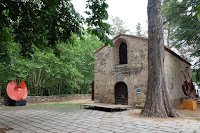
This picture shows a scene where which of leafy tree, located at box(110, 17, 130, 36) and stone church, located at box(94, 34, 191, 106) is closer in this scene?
stone church, located at box(94, 34, 191, 106)

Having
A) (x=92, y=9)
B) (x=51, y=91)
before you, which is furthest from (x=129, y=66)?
(x=51, y=91)

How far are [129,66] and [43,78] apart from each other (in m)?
10.2

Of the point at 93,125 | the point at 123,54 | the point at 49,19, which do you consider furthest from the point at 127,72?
the point at 49,19

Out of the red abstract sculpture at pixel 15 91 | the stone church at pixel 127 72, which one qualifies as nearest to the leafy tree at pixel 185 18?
the stone church at pixel 127 72

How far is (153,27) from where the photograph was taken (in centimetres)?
806

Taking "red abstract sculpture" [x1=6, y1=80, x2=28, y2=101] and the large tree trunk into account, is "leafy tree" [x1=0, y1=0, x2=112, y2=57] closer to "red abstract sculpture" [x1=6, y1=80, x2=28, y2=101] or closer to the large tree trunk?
the large tree trunk

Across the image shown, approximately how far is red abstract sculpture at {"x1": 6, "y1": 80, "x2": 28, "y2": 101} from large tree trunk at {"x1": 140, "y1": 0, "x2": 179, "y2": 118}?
9302 mm

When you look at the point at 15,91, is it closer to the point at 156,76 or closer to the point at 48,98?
the point at 48,98

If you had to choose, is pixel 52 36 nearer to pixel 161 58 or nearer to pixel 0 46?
pixel 0 46

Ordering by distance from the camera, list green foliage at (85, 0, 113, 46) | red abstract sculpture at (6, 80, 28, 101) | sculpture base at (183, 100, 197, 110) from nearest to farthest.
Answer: green foliage at (85, 0, 113, 46) < sculpture base at (183, 100, 197, 110) < red abstract sculpture at (6, 80, 28, 101)

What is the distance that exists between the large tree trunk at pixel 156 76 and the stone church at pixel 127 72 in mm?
2808

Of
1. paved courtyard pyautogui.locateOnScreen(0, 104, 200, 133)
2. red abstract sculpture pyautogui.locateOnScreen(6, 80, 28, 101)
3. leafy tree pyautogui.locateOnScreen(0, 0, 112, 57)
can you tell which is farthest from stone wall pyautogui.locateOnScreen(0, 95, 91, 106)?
leafy tree pyautogui.locateOnScreen(0, 0, 112, 57)

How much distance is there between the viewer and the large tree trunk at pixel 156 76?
24.5 feet

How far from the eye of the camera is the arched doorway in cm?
1176
